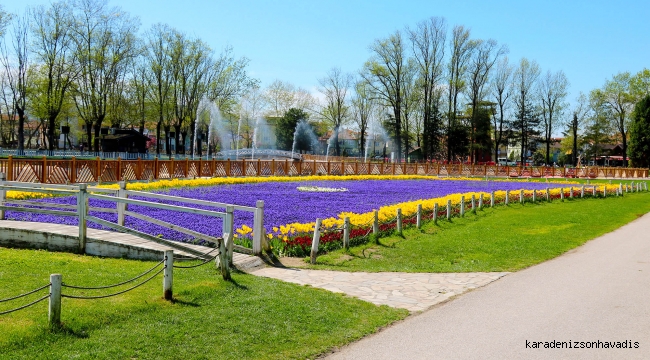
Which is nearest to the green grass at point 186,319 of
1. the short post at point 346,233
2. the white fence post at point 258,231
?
the white fence post at point 258,231

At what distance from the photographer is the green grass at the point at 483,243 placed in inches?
440

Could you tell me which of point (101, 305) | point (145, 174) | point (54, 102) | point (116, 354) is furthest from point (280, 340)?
point (54, 102)

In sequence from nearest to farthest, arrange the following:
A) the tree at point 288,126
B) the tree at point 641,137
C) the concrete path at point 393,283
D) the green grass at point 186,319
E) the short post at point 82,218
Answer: the green grass at point 186,319 < the concrete path at point 393,283 < the short post at point 82,218 < the tree at point 641,137 < the tree at point 288,126

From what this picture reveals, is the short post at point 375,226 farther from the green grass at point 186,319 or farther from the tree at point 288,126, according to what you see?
the tree at point 288,126

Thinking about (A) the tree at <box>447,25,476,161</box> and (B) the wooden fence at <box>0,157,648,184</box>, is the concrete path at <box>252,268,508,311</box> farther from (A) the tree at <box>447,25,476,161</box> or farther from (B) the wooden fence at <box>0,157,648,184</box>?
(A) the tree at <box>447,25,476,161</box>

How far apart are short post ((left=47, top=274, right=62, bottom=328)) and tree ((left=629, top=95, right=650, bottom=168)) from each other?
7341 cm

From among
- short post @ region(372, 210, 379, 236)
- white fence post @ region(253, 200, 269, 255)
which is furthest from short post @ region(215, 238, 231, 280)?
short post @ region(372, 210, 379, 236)

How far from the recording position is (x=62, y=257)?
31.6 ft

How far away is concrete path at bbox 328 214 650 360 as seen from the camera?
232 inches

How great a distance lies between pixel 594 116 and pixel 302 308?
296 ft

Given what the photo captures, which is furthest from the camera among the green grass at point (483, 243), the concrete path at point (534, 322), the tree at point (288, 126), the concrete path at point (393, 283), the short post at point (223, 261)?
the tree at point (288, 126)

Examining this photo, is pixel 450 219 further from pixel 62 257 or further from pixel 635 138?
pixel 635 138

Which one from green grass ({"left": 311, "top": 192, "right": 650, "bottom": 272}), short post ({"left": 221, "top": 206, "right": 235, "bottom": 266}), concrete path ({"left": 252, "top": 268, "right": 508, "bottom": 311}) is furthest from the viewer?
green grass ({"left": 311, "top": 192, "right": 650, "bottom": 272})

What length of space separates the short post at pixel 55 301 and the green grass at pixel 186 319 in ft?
0.32
